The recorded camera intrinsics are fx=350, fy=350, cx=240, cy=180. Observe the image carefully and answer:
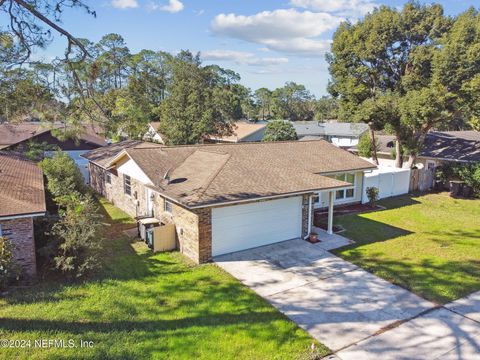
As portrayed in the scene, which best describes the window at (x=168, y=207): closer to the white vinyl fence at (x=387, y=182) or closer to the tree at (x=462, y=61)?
the white vinyl fence at (x=387, y=182)

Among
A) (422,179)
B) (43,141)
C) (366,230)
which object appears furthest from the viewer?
(43,141)

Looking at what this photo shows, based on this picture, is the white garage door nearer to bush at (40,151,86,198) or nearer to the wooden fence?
bush at (40,151,86,198)

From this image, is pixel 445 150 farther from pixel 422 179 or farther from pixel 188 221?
pixel 188 221

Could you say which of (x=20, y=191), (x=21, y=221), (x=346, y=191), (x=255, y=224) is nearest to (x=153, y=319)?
(x=21, y=221)

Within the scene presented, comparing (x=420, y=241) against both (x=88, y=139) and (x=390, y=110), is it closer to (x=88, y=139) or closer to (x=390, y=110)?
(x=390, y=110)

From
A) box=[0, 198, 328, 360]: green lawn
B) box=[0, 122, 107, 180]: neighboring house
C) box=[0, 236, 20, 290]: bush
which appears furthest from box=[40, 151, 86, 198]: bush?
box=[0, 122, 107, 180]: neighboring house

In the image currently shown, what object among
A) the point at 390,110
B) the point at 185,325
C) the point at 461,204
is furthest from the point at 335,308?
the point at 390,110

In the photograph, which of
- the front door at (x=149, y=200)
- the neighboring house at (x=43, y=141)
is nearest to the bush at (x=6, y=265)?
the front door at (x=149, y=200)
